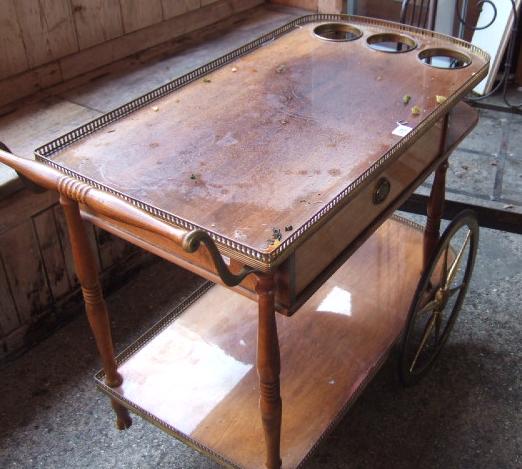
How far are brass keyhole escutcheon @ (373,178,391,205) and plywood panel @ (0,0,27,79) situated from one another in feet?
4.44

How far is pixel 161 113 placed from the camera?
59.7 inches

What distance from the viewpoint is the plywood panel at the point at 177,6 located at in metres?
2.59

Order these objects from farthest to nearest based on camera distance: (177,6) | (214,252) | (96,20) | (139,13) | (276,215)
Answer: (177,6) < (139,13) < (96,20) < (276,215) < (214,252)

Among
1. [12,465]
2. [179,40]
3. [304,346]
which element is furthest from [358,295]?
[179,40]

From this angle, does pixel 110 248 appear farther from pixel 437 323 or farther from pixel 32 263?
pixel 437 323

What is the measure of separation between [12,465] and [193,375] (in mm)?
536

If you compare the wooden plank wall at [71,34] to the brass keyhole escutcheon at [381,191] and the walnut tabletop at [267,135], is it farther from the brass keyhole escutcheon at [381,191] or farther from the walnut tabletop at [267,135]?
the brass keyhole escutcheon at [381,191]

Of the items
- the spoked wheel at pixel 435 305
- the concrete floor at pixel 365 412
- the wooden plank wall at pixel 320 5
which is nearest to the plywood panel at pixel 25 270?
the concrete floor at pixel 365 412

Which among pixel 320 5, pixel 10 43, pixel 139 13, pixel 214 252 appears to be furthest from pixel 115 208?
pixel 320 5

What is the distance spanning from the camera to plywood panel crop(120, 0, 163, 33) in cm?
244

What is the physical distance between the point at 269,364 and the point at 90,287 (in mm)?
478

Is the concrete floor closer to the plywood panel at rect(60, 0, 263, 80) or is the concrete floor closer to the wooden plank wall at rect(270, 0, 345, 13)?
the plywood panel at rect(60, 0, 263, 80)

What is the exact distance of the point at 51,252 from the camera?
1.98 m

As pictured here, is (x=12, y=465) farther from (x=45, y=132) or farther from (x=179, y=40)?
(x=179, y=40)
